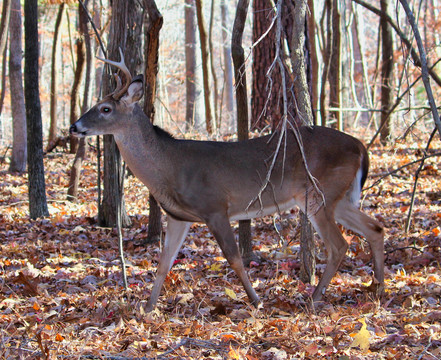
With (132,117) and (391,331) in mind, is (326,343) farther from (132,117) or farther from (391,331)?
(132,117)

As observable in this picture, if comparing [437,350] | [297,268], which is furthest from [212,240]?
[437,350]

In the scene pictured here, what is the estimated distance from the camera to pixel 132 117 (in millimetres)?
5969

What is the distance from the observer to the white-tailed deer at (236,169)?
5.73m

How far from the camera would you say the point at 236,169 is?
5887 millimetres

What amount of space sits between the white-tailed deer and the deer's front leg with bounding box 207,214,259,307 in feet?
0.67

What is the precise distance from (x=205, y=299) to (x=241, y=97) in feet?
7.99

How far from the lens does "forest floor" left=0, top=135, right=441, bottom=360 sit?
13.7 feet

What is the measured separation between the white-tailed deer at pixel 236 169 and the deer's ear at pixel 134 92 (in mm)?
10

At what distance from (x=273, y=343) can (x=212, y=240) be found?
3.88 meters

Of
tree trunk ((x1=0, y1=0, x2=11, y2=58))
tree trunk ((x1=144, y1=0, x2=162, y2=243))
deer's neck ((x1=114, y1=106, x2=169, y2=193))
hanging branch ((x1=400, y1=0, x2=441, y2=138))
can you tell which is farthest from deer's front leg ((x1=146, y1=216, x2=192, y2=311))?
tree trunk ((x1=0, y1=0, x2=11, y2=58))

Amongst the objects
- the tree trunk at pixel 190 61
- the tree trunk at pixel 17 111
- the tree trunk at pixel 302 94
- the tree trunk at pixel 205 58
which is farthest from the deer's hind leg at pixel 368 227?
the tree trunk at pixel 190 61

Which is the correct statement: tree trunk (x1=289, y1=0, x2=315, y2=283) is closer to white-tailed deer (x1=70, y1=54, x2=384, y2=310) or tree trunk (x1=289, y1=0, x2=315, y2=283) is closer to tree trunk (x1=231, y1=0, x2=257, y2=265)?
white-tailed deer (x1=70, y1=54, x2=384, y2=310)

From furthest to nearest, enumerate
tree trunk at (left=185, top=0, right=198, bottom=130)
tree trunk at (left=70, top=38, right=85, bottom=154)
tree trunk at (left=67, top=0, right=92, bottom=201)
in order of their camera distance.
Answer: tree trunk at (left=185, top=0, right=198, bottom=130)
tree trunk at (left=70, top=38, right=85, bottom=154)
tree trunk at (left=67, top=0, right=92, bottom=201)

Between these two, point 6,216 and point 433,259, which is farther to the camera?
point 6,216
